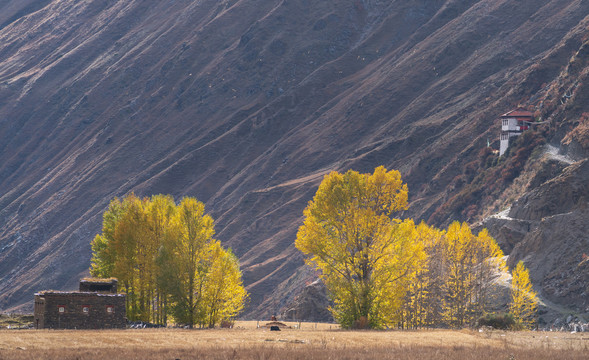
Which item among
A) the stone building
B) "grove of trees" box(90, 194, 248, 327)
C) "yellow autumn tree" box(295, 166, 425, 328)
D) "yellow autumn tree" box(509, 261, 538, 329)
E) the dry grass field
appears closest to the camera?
the dry grass field

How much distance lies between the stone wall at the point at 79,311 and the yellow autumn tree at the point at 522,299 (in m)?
37.5

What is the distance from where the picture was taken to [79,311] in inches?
2319

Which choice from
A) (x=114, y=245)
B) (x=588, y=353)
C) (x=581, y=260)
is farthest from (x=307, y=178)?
(x=588, y=353)

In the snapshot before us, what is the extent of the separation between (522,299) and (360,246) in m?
23.3

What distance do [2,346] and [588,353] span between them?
28.9 meters

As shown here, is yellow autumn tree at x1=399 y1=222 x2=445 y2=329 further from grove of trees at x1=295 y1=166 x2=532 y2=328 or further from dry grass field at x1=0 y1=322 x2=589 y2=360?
dry grass field at x1=0 y1=322 x2=589 y2=360

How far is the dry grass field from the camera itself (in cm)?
3879

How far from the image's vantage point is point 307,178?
19050 centimetres

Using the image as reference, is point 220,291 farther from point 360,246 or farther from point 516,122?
point 516,122

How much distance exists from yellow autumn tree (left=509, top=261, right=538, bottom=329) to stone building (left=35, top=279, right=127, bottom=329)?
37.2 metres

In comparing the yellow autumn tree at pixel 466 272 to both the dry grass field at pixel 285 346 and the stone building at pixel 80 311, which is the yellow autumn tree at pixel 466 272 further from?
the stone building at pixel 80 311

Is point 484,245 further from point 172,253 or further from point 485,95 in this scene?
point 485,95

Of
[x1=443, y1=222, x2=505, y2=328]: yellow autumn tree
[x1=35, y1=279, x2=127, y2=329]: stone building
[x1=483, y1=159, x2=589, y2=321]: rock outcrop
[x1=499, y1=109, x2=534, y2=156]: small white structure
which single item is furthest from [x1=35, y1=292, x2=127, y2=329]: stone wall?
[x1=499, y1=109, x2=534, y2=156]: small white structure

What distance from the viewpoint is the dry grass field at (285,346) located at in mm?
38788
